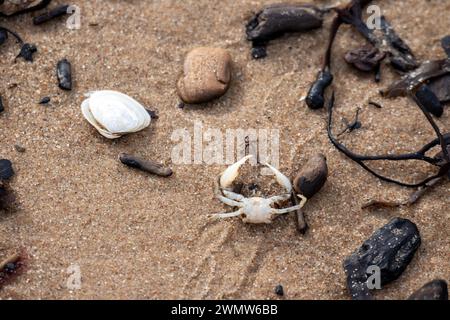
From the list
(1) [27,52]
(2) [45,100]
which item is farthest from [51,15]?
(2) [45,100]

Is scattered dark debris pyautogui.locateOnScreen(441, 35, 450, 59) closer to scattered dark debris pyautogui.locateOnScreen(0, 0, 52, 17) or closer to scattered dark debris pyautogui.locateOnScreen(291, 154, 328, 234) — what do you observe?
scattered dark debris pyautogui.locateOnScreen(291, 154, 328, 234)

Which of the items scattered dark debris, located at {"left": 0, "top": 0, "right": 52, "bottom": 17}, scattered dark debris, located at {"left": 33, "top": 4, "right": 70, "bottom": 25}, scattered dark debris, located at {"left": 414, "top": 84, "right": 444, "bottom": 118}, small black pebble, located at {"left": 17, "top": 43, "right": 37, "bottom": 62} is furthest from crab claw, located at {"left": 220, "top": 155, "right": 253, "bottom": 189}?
scattered dark debris, located at {"left": 0, "top": 0, "right": 52, "bottom": 17}

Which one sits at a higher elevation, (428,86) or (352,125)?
(428,86)

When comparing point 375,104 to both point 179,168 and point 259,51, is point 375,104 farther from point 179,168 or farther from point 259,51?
point 179,168

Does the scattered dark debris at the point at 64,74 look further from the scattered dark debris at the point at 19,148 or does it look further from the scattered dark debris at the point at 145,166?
the scattered dark debris at the point at 145,166

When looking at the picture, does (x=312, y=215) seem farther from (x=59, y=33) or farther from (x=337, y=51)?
(x=59, y=33)

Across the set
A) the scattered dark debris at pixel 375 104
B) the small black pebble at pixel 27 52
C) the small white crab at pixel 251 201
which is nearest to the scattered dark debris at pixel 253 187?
the small white crab at pixel 251 201
